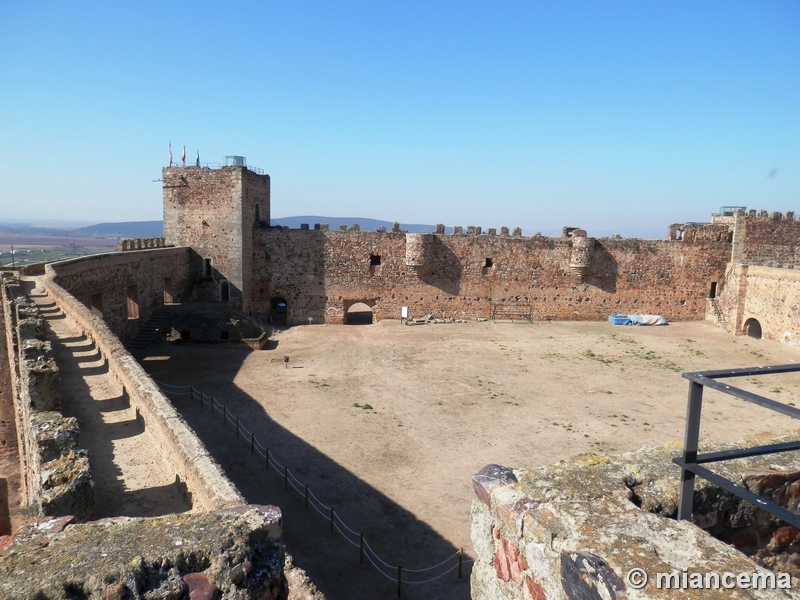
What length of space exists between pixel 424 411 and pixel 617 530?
10808mm

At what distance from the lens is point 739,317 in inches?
896

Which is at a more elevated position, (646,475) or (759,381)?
(646,475)

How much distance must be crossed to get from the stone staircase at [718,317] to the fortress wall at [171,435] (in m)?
23.5

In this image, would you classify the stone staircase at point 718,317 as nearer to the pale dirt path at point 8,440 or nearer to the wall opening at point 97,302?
the wall opening at point 97,302

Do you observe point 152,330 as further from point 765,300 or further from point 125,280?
point 765,300

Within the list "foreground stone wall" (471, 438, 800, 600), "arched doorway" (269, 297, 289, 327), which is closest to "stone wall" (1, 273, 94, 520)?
Answer: "foreground stone wall" (471, 438, 800, 600)

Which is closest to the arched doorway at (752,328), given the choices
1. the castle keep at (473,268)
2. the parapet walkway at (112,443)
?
the castle keep at (473,268)

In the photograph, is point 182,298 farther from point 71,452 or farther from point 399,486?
point 71,452

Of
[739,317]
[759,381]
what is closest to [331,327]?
[759,381]

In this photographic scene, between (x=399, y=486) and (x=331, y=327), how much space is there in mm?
13544

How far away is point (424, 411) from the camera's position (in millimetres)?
13039

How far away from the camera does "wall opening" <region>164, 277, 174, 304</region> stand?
19672 millimetres

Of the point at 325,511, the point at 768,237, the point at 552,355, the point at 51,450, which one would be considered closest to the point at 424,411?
the point at 325,511

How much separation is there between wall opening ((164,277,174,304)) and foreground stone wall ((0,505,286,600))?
18286 millimetres
